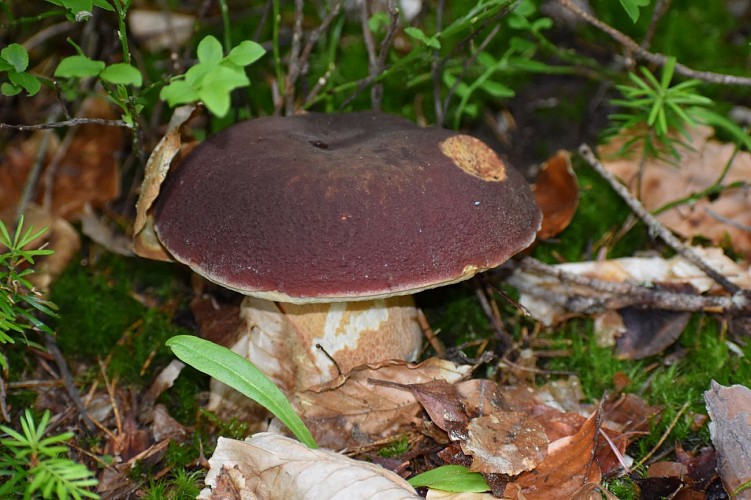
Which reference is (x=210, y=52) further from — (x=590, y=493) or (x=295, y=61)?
(x=590, y=493)

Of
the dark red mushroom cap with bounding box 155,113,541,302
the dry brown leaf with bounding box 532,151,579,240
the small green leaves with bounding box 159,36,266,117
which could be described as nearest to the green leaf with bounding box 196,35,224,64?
the small green leaves with bounding box 159,36,266,117

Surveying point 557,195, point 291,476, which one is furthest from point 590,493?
point 557,195

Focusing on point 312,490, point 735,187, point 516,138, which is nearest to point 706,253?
point 735,187

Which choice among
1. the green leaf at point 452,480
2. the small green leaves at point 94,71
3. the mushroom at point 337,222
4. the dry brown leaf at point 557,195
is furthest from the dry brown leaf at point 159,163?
the dry brown leaf at point 557,195

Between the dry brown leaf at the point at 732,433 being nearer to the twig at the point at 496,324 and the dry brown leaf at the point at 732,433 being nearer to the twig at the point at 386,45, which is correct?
the twig at the point at 496,324

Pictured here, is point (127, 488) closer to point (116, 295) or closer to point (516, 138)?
point (116, 295)

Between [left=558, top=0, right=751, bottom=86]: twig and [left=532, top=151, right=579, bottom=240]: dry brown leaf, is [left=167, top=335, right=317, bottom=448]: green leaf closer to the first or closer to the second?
[left=532, top=151, right=579, bottom=240]: dry brown leaf

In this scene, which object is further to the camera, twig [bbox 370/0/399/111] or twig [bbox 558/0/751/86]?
twig [bbox 558/0/751/86]
